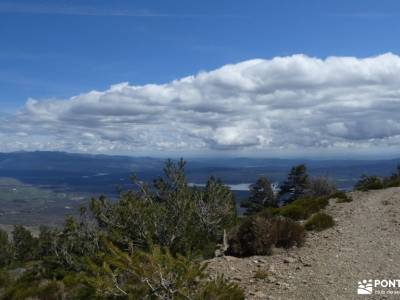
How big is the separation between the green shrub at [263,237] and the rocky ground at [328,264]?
45 cm

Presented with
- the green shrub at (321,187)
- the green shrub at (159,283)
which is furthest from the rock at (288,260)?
the green shrub at (321,187)

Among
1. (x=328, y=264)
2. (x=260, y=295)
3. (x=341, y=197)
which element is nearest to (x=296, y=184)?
(x=341, y=197)

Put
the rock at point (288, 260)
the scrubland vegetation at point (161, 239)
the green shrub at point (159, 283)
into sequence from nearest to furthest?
1. the green shrub at point (159, 283)
2. the scrubland vegetation at point (161, 239)
3. the rock at point (288, 260)

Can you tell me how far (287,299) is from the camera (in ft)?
35.1

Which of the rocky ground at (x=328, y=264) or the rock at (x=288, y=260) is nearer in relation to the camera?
the rocky ground at (x=328, y=264)

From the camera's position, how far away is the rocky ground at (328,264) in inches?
442

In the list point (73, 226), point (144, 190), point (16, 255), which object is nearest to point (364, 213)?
point (144, 190)

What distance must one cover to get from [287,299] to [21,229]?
67.4m

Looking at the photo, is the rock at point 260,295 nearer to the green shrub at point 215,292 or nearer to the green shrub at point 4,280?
the green shrub at point 215,292

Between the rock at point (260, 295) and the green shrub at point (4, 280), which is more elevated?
the rock at point (260, 295)

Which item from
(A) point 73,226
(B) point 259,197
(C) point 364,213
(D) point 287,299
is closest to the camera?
(D) point 287,299

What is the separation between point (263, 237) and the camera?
15.7 metres

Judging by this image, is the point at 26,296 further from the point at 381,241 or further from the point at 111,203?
the point at 381,241

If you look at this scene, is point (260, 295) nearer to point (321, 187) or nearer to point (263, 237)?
point (263, 237)
